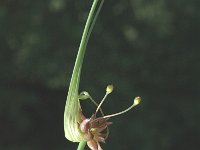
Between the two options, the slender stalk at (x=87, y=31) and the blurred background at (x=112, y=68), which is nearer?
the slender stalk at (x=87, y=31)

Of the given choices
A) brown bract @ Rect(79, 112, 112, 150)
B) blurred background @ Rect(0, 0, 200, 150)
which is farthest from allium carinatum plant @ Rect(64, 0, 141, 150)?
blurred background @ Rect(0, 0, 200, 150)

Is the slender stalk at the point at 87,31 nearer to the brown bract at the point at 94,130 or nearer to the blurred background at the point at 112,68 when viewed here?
the brown bract at the point at 94,130

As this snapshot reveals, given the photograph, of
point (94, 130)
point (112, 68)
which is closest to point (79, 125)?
point (94, 130)

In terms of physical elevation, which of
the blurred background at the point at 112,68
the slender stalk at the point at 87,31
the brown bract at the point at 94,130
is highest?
the slender stalk at the point at 87,31

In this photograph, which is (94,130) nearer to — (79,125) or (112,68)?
(79,125)

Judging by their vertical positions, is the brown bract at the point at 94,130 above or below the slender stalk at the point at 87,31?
below

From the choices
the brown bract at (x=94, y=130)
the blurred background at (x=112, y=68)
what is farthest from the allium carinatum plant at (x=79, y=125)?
the blurred background at (x=112, y=68)
